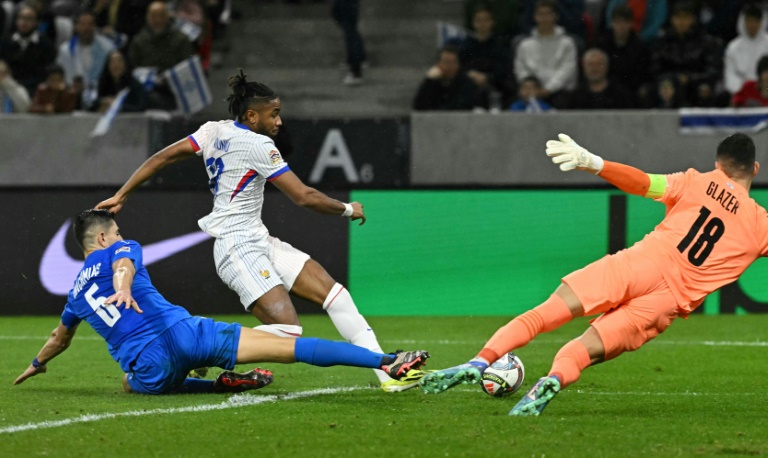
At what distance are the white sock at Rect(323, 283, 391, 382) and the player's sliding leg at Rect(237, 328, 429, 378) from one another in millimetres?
775

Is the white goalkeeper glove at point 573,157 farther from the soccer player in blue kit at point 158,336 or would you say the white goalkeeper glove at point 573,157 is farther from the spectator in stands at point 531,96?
the spectator in stands at point 531,96

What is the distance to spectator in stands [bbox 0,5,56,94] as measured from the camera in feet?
54.0

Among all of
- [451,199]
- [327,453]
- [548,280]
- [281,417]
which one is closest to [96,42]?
[451,199]

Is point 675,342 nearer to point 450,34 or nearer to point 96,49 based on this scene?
point 450,34

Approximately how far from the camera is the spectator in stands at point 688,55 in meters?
15.2

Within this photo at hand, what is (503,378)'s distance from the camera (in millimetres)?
7336

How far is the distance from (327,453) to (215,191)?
262cm

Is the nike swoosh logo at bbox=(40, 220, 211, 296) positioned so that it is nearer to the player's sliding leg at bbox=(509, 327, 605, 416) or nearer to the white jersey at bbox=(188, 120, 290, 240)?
the white jersey at bbox=(188, 120, 290, 240)

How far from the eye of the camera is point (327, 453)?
555cm

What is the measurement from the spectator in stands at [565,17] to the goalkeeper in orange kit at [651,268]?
366 inches

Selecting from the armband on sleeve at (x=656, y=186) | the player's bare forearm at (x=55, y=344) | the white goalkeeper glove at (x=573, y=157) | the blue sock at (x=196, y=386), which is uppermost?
the white goalkeeper glove at (x=573, y=157)

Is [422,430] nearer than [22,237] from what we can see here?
Yes

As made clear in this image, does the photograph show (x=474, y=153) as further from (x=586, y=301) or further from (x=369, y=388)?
(x=586, y=301)

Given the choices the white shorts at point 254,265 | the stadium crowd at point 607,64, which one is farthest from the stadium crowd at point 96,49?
the white shorts at point 254,265
